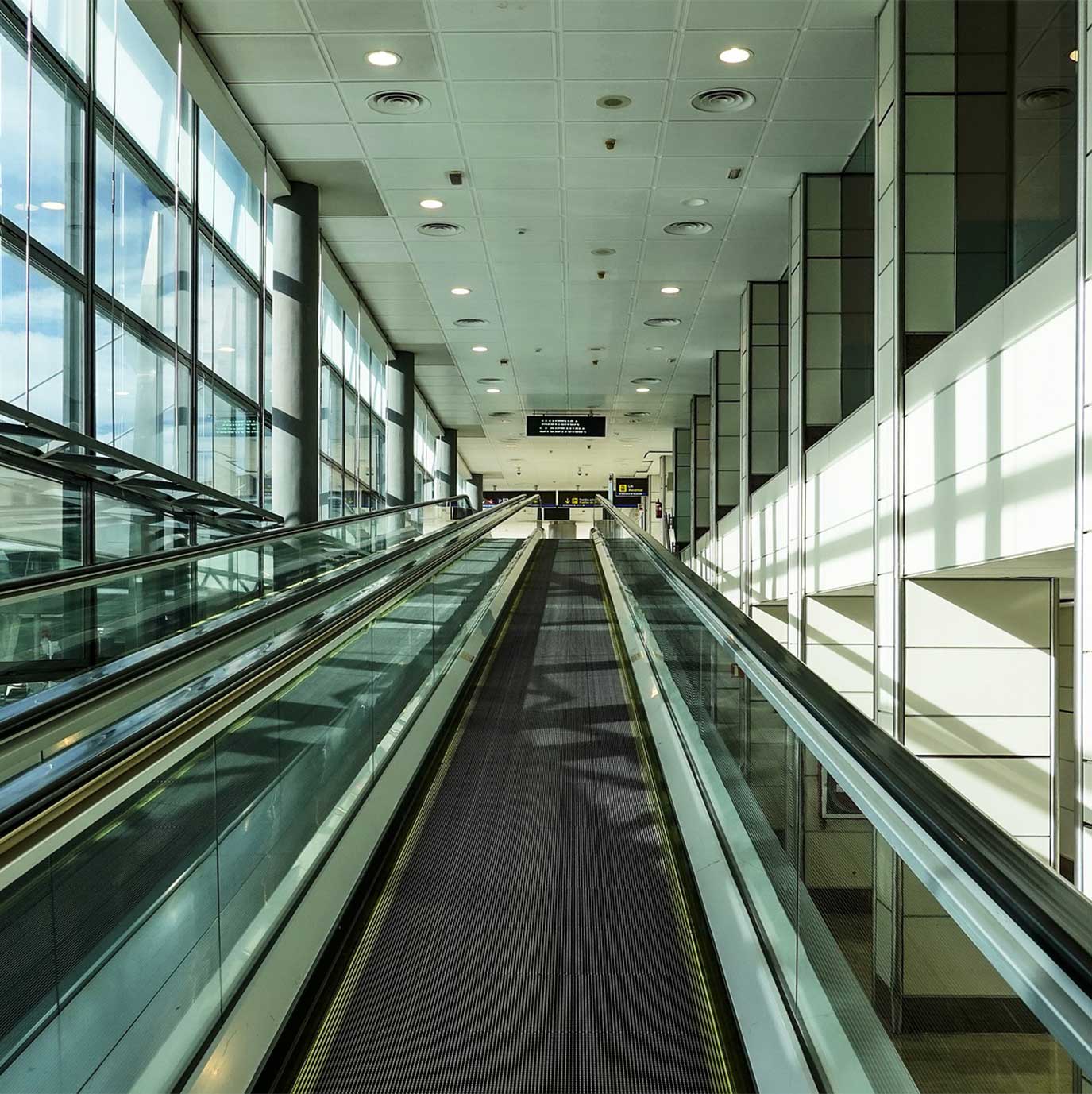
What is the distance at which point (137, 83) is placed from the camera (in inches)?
360

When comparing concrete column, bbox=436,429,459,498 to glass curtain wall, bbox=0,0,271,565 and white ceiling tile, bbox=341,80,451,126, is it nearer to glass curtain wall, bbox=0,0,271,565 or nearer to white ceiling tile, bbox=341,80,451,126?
glass curtain wall, bbox=0,0,271,565

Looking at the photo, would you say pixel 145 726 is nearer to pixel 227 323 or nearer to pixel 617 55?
pixel 617 55

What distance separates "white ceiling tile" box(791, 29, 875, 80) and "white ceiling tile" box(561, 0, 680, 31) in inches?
47.0

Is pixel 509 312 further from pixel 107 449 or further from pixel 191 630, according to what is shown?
pixel 191 630

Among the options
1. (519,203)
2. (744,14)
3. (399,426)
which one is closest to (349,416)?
(399,426)

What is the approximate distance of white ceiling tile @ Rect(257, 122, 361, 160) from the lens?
10789mm

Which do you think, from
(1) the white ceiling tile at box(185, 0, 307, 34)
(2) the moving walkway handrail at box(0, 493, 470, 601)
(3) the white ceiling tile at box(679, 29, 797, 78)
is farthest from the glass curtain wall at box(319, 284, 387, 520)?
(2) the moving walkway handrail at box(0, 493, 470, 601)

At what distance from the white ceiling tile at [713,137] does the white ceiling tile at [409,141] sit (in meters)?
2.12

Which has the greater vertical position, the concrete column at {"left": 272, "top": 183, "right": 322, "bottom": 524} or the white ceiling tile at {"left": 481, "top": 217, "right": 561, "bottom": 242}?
the white ceiling tile at {"left": 481, "top": 217, "right": 561, "bottom": 242}

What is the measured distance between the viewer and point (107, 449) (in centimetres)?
742

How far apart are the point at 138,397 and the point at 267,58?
9.86 feet

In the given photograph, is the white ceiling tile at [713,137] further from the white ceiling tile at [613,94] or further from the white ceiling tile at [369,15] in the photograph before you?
the white ceiling tile at [369,15]

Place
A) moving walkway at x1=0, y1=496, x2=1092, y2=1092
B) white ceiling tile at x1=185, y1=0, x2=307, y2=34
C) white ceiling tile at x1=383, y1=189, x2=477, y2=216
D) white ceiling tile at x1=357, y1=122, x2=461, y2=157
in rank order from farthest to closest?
white ceiling tile at x1=383, y1=189, x2=477, y2=216 → white ceiling tile at x1=357, y1=122, x2=461, y2=157 → white ceiling tile at x1=185, y1=0, x2=307, y2=34 → moving walkway at x1=0, y1=496, x2=1092, y2=1092

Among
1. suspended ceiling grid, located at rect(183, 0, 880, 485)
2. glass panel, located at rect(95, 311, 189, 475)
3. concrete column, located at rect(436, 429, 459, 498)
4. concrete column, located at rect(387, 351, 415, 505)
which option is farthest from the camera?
concrete column, located at rect(436, 429, 459, 498)
